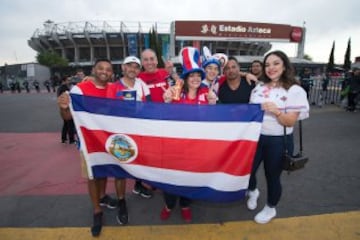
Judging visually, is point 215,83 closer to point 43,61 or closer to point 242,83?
point 242,83

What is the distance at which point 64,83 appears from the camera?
A: 20.9 feet

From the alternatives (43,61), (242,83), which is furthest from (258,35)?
(43,61)

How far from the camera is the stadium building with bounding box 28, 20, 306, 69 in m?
28.3

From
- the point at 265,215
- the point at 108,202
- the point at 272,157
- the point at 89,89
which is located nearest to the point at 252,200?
the point at 265,215

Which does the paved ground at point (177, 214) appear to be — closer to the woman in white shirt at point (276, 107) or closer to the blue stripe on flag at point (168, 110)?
the woman in white shirt at point (276, 107)

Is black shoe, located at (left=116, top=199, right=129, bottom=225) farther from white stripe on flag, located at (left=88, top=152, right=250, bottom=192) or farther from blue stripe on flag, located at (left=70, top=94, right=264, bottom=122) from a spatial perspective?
blue stripe on flag, located at (left=70, top=94, right=264, bottom=122)

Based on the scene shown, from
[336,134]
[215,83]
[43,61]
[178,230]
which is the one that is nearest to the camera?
[178,230]

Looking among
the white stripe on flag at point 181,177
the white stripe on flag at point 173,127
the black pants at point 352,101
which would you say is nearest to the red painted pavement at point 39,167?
the white stripe on flag at point 181,177

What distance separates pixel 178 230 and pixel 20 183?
2.76 meters

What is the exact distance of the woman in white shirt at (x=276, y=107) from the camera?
2396mm

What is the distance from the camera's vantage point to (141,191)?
349 cm

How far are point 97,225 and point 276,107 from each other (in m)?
2.20

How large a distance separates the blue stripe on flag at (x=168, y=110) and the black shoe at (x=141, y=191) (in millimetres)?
1364

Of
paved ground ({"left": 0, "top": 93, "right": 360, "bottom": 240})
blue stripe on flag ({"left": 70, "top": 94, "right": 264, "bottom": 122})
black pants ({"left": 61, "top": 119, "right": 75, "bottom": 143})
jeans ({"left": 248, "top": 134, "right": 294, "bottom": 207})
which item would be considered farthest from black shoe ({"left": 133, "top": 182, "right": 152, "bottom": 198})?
black pants ({"left": 61, "top": 119, "right": 75, "bottom": 143})
